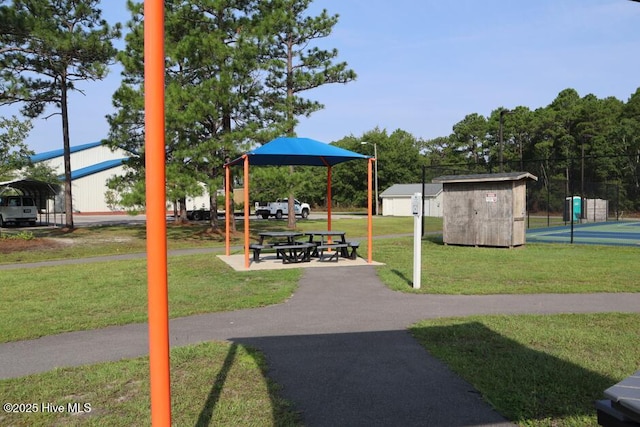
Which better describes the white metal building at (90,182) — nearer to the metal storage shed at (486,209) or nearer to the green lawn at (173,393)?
the metal storage shed at (486,209)

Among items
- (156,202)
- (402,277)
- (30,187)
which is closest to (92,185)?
(30,187)

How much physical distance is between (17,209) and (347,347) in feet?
109

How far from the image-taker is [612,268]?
1142 cm

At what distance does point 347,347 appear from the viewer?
18.3ft

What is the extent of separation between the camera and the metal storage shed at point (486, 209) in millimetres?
15906

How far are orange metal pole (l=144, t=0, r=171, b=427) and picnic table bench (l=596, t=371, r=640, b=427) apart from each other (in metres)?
2.05

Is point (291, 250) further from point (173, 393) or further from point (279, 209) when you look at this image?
point (279, 209)

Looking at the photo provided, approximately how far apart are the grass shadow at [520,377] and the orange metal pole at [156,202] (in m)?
2.60

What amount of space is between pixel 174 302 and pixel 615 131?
5697cm

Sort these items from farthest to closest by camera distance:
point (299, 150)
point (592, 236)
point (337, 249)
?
point (592, 236) → point (337, 249) → point (299, 150)

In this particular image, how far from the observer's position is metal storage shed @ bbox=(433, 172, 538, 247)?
15906mm

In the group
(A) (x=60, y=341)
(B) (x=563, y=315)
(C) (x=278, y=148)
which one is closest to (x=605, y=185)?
(C) (x=278, y=148)

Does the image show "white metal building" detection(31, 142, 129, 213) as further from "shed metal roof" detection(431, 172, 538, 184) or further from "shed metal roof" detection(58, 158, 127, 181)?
"shed metal roof" detection(431, 172, 538, 184)

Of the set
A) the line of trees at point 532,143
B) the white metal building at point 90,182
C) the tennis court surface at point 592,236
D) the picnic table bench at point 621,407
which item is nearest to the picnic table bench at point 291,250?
the tennis court surface at point 592,236
